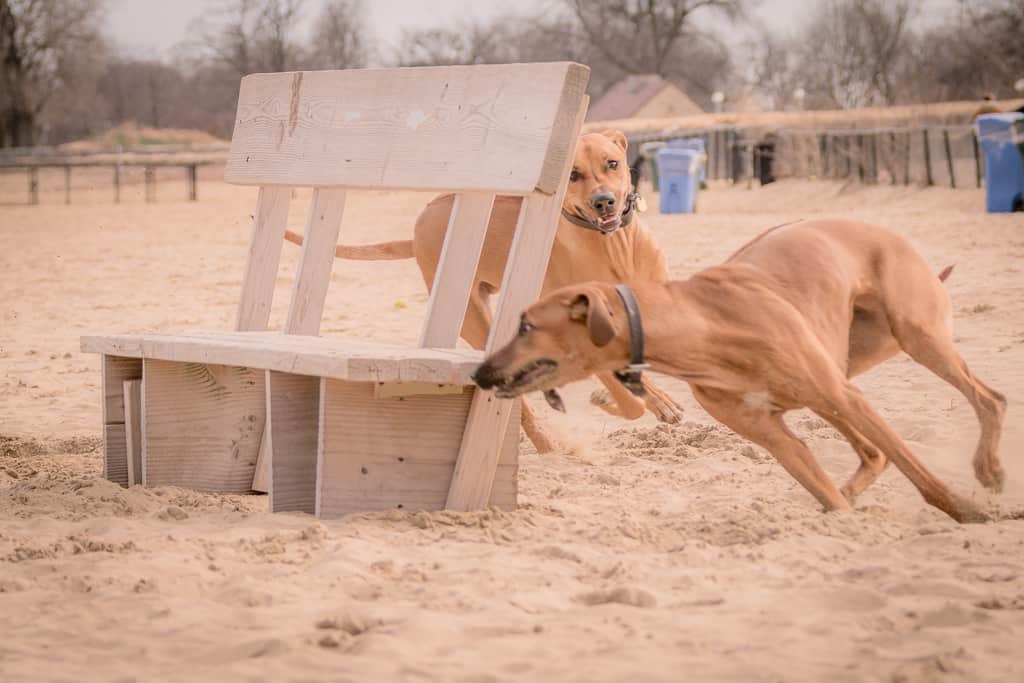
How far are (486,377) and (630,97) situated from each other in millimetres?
59690

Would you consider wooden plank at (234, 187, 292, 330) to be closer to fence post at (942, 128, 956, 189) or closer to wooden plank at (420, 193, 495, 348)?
wooden plank at (420, 193, 495, 348)

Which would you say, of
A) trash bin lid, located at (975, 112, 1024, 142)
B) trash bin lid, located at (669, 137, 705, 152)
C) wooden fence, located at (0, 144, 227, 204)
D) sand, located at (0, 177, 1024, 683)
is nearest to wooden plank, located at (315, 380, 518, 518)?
sand, located at (0, 177, 1024, 683)

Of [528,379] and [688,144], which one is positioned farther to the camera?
[688,144]

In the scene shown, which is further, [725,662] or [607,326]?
[607,326]

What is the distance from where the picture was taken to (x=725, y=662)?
2.93 m

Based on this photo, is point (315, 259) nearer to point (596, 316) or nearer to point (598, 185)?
point (598, 185)

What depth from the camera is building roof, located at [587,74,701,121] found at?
61.0 metres

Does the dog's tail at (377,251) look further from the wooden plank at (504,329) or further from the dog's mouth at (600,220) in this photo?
the wooden plank at (504,329)

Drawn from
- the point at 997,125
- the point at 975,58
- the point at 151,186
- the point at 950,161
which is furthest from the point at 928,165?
the point at 975,58

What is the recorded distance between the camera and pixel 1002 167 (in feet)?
56.0

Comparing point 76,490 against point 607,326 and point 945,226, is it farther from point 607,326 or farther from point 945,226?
point 945,226

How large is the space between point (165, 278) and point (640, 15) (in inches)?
2409

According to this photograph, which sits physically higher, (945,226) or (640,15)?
(640,15)

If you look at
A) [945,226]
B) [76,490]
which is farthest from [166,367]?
[945,226]
